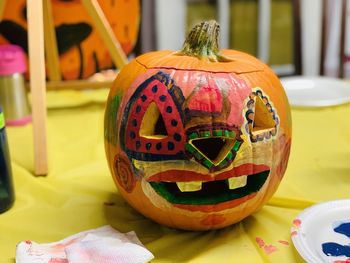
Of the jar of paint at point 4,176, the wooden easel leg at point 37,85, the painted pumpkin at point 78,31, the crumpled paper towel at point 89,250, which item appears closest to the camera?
the crumpled paper towel at point 89,250

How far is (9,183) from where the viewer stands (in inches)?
26.5

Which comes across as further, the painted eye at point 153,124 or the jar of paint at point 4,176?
the jar of paint at point 4,176

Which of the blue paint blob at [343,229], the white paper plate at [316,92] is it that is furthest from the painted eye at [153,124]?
the white paper plate at [316,92]

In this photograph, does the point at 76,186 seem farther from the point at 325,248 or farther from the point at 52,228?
the point at 325,248

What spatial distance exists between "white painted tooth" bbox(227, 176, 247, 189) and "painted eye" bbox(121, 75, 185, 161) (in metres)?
0.07

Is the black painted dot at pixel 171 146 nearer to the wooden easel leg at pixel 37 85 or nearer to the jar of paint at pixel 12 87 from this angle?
the wooden easel leg at pixel 37 85

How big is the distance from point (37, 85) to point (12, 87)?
0.25 meters

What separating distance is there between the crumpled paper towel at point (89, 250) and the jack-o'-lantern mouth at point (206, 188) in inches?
2.8

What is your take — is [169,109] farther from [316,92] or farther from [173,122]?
[316,92]

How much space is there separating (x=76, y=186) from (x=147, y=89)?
0.92ft

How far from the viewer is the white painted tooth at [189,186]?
0.55 meters

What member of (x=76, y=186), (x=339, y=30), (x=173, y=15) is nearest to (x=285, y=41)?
(x=339, y=30)

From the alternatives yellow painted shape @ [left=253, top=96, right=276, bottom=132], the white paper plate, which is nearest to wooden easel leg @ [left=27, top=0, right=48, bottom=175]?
yellow painted shape @ [left=253, top=96, right=276, bottom=132]

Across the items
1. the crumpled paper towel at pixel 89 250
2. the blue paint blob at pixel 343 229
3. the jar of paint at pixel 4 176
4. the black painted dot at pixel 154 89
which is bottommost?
the blue paint blob at pixel 343 229
